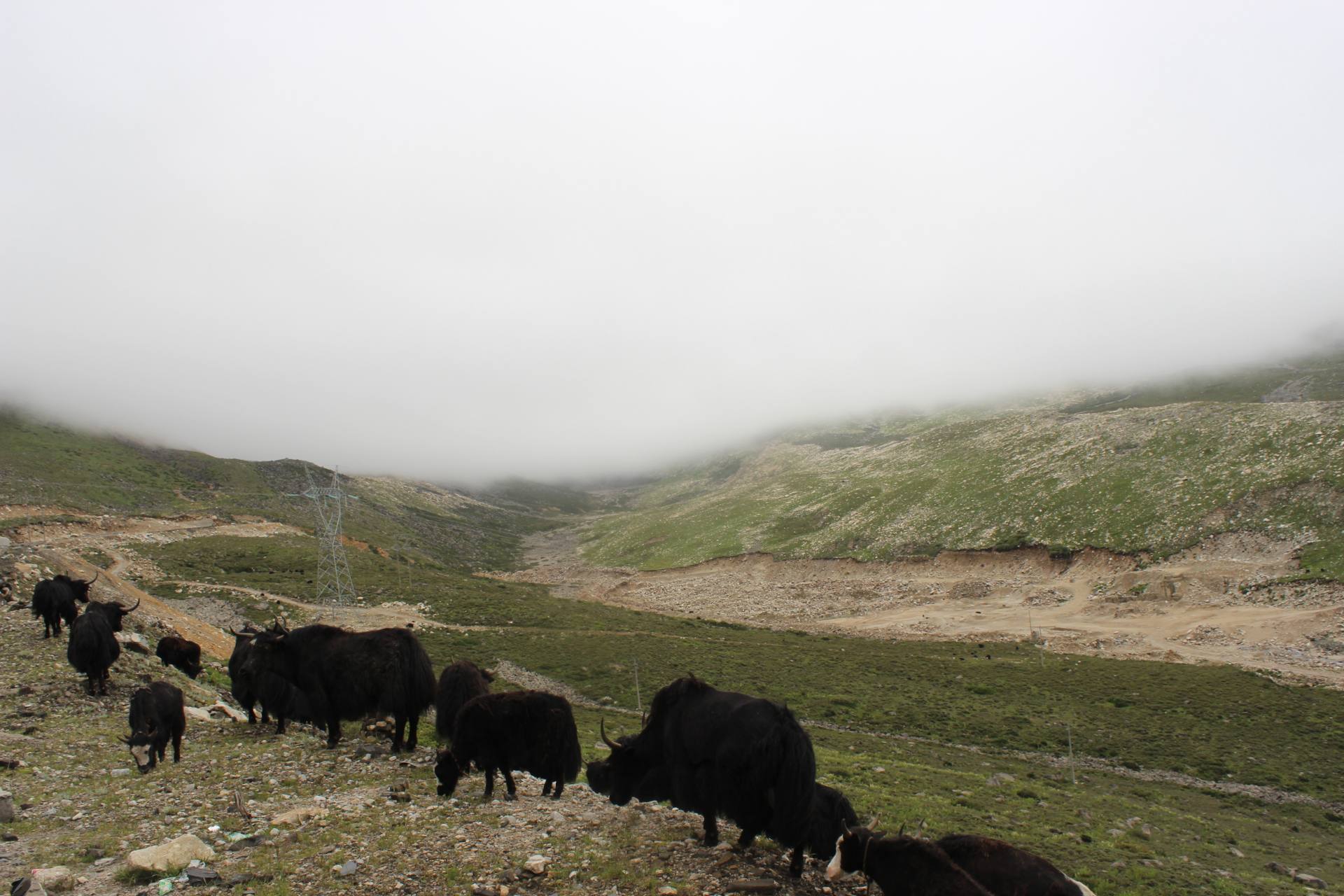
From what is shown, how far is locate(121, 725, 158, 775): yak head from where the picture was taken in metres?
10.6

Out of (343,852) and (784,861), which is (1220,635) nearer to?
(784,861)

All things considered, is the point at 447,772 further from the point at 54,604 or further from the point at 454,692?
the point at 54,604

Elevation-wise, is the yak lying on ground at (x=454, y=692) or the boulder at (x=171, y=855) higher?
the boulder at (x=171, y=855)

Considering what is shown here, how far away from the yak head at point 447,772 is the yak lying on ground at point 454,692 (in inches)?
120

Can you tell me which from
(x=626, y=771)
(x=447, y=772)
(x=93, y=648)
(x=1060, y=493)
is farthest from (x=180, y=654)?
(x=1060, y=493)

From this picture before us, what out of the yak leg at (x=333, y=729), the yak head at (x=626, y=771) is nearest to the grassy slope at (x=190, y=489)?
the yak leg at (x=333, y=729)

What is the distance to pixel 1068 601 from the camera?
57562 mm

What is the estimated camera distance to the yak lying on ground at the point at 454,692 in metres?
13.7

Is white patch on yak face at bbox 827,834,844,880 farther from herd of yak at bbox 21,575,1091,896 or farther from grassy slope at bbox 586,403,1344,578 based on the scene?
grassy slope at bbox 586,403,1344,578

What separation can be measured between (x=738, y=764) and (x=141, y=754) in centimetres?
1028

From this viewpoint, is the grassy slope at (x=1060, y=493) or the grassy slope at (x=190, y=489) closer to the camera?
the grassy slope at (x=1060, y=493)

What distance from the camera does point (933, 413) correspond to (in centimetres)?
18588

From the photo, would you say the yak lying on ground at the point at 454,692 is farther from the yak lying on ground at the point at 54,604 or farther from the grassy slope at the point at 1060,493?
the grassy slope at the point at 1060,493

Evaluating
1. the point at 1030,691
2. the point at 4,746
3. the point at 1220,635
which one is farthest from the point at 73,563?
the point at 1220,635
